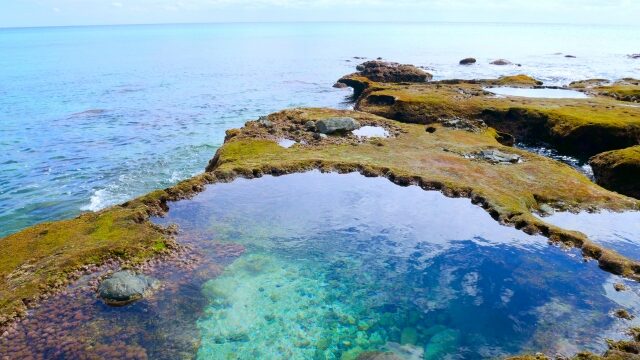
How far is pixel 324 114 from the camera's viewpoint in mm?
62438

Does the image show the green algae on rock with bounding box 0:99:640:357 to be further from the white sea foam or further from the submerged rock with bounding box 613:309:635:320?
the white sea foam

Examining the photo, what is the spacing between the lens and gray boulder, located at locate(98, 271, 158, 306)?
23316 mm

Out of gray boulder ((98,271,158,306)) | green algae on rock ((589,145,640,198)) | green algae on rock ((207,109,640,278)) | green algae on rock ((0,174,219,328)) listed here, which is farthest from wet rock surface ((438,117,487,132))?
gray boulder ((98,271,158,306))

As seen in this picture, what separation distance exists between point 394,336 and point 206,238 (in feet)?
46.7

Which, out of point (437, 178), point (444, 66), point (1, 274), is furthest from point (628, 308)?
point (444, 66)

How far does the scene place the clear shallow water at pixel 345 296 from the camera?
2088 centimetres

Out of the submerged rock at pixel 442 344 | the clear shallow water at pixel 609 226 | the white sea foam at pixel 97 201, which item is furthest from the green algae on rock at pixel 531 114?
the submerged rock at pixel 442 344

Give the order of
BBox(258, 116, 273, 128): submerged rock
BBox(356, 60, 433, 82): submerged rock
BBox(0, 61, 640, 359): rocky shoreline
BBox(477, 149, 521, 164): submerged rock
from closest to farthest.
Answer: BBox(0, 61, 640, 359): rocky shoreline → BBox(477, 149, 521, 164): submerged rock → BBox(258, 116, 273, 128): submerged rock → BBox(356, 60, 433, 82): submerged rock

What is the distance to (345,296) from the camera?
24.5 meters

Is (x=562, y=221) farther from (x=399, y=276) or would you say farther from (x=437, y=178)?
(x=399, y=276)

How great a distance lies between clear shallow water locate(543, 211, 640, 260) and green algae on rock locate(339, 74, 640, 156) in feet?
83.6

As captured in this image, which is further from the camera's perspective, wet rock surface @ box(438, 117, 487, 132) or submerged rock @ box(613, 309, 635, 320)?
wet rock surface @ box(438, 117, 487, 132)

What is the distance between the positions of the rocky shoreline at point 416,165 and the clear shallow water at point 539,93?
6.89 m

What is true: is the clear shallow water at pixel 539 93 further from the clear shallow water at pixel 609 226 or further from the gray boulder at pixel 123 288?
the gray boulder at pixel 123 288
